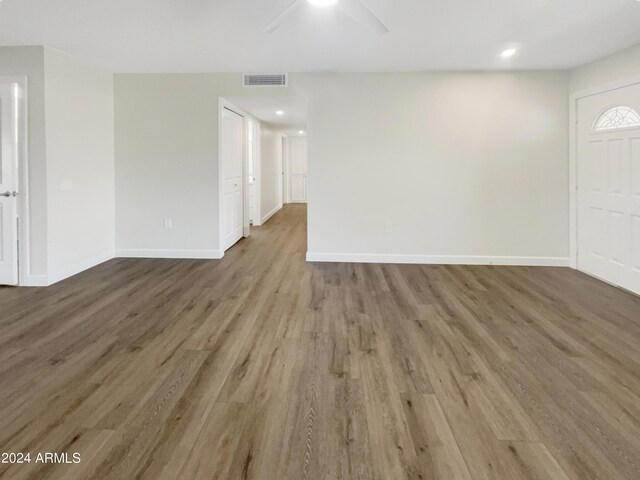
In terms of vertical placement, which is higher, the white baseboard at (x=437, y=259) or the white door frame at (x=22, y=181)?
the white door frame at (x=22, y=181)

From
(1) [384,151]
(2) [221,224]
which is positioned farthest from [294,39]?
(2) [221,224]

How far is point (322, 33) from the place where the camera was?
12.4ft

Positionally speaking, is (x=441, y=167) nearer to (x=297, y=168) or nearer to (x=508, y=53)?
(x=508, y=53)

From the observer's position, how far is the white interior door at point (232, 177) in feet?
19.6

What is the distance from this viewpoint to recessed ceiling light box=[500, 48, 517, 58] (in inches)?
168

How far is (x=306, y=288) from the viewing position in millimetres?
4266

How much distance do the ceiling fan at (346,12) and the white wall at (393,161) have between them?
5.93ft

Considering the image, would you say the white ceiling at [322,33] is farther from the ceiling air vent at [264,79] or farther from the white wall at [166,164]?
the white wall at [166,164]

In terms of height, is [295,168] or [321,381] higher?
[295,168]

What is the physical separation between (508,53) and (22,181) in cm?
516

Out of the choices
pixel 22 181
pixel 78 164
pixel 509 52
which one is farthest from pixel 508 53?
pixel 22 181

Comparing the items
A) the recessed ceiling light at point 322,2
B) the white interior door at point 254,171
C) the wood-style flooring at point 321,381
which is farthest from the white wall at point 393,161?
the white interior door at point 254,171

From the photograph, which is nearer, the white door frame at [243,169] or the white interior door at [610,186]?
the white interior door at [610,186]

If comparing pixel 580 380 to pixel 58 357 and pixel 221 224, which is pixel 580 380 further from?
pixel 221 224
